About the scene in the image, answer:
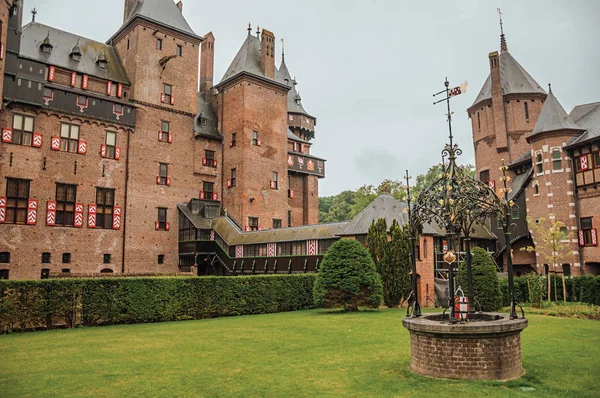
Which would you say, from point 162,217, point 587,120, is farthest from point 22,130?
point 587,120

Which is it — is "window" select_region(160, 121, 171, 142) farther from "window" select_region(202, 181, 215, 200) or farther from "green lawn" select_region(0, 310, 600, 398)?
"green lawn" select_region(0, 310, 600, 398)

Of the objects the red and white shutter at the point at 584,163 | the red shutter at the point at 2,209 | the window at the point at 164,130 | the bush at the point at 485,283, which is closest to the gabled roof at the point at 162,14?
the window at the point at 164,130

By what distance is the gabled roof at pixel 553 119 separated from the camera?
2946 centimetres

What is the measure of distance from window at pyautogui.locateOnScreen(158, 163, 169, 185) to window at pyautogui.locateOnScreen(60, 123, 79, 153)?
6.12 m

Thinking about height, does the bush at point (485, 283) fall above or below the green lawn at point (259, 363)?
A: above

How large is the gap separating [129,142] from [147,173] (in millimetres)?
2606

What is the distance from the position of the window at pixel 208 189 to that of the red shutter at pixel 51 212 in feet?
37.9

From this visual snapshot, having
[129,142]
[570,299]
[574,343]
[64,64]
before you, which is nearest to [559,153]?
[570,299]

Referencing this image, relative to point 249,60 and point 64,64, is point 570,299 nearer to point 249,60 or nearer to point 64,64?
point 249,60

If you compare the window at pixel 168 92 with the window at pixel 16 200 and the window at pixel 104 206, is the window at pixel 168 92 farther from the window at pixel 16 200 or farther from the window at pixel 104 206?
the window at pixel 16 200

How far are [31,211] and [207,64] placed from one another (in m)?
21.9

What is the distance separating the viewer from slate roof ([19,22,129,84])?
30500 millimetres

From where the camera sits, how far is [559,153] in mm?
29469

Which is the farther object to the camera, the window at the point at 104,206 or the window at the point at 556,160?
the window at the point at 104,206
